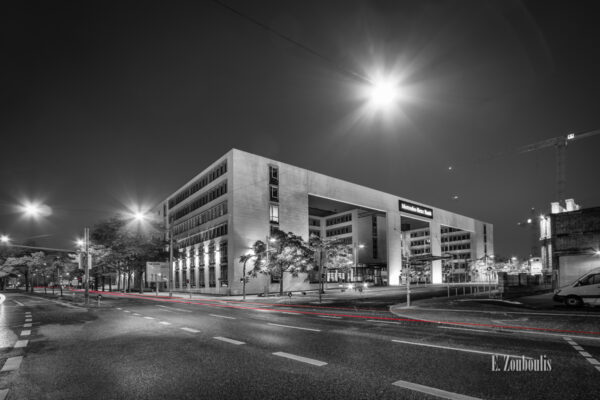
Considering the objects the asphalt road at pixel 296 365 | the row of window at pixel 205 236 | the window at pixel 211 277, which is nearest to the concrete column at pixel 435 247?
the window at pixel 211 277

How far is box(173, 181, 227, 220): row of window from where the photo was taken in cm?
5607

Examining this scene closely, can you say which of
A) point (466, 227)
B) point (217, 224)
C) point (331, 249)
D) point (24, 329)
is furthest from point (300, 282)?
point (466, 227)

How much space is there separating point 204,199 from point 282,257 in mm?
24563

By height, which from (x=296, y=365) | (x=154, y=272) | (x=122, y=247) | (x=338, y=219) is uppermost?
(x=338, y=219)

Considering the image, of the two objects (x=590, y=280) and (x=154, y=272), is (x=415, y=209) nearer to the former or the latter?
(x=154, y=272)

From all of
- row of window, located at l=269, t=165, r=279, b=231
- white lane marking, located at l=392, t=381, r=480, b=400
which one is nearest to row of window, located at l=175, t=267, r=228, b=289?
row of window, located at l=269, t=165, r=279, b=231

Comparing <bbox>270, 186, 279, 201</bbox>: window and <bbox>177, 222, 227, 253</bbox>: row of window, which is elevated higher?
<bbox>270, 186, 279, 201</bbox>: window

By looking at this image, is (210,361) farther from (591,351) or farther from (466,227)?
(466,227)

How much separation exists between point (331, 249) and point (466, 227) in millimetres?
73079

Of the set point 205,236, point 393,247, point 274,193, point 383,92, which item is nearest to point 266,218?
point 274,193

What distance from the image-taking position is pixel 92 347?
1055 cm

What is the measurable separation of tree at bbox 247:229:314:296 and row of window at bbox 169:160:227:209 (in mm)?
14967

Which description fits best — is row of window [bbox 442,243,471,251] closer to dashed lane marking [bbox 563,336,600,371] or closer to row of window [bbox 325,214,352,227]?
row of window [bbox 325,214,352,227]

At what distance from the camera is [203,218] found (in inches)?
2469
